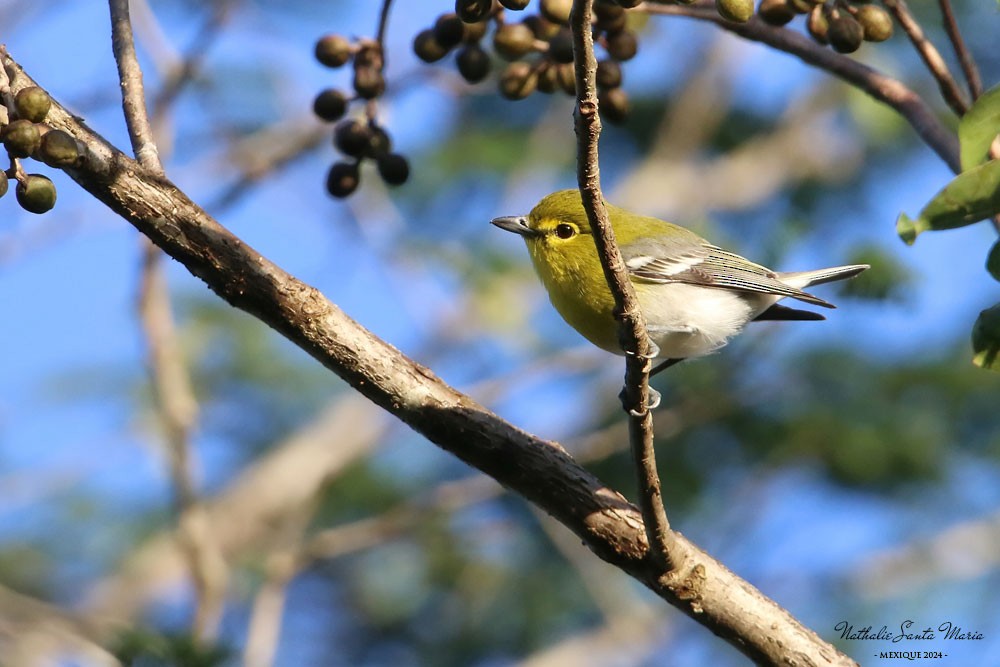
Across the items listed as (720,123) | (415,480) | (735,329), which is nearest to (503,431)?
(735,329)

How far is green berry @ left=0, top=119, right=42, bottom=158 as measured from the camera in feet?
7.52

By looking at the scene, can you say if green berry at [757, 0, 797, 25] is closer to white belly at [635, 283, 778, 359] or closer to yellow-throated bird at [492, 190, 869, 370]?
yellow-throated bird at [492, 190, 869, 370]

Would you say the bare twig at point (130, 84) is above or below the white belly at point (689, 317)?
below

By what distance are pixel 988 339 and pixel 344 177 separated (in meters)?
1.93

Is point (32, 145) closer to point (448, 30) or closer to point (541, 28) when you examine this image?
point (448, 30)

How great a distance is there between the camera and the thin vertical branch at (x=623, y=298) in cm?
220

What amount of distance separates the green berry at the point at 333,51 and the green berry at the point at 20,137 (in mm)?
1305

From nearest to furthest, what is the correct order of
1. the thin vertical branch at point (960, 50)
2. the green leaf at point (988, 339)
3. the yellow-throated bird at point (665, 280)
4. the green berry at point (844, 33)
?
the green leaf at point (988, 339) → the green berry at point (844, 33) → the thin vertical branch at point (960, 50) → the yellow-throated bird at point (665, 280)

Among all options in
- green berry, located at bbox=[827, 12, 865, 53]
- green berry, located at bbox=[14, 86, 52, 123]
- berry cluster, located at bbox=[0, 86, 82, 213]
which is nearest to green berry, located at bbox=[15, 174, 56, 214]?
berry cluster, located at bbox=[0, 86, 82, 213]

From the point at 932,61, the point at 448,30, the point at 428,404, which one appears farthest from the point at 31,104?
the point at 932,61

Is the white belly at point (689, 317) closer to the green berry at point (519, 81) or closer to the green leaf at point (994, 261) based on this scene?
the green berry at point (519, 81)

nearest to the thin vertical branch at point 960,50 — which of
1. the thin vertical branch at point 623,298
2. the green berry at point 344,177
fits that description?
the thin vertical branch at point 623,298

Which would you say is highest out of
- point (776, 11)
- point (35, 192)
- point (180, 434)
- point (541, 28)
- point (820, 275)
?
point (820, 275)

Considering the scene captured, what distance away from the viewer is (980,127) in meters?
2.35
